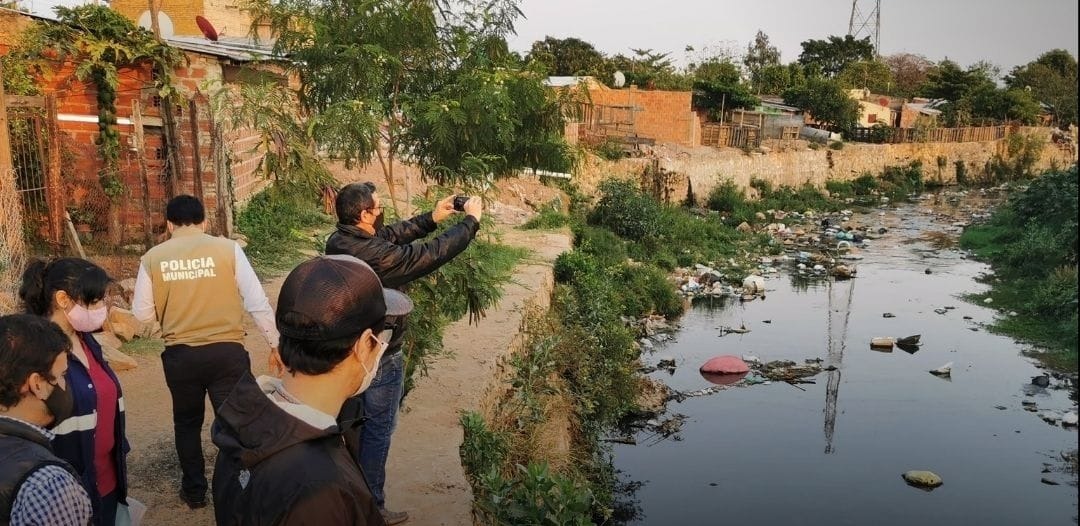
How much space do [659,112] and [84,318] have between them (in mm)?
20248

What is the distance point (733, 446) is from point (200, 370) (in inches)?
225

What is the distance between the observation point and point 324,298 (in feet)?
4.72

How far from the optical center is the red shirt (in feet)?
8.19

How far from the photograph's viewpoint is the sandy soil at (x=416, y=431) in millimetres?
3727

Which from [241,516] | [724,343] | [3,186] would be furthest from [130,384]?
[724,343]

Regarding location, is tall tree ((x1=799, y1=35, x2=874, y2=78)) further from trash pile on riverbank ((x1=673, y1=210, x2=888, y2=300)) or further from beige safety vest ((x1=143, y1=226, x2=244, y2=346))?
beige safety vest ((x1=143, y1=226, x2=244, y2=346))

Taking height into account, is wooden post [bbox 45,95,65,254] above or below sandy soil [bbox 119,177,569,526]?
above

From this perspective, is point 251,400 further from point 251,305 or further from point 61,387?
point 251,305

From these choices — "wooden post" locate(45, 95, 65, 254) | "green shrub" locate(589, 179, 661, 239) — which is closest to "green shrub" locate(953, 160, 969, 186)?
"green shrub" locate(589, 179, 661, 239)

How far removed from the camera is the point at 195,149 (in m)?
7.64

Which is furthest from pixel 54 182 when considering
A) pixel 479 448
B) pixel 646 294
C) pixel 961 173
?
pixel 961 173

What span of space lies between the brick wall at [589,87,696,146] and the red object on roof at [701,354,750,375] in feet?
41.8

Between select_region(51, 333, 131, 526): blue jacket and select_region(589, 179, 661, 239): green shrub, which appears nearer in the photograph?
select_region(51, 333, 131, 526): blue jacket

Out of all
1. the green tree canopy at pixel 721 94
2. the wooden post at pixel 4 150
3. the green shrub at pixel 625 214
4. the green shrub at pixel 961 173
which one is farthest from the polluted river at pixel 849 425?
the green shrub at pixel 961 173
